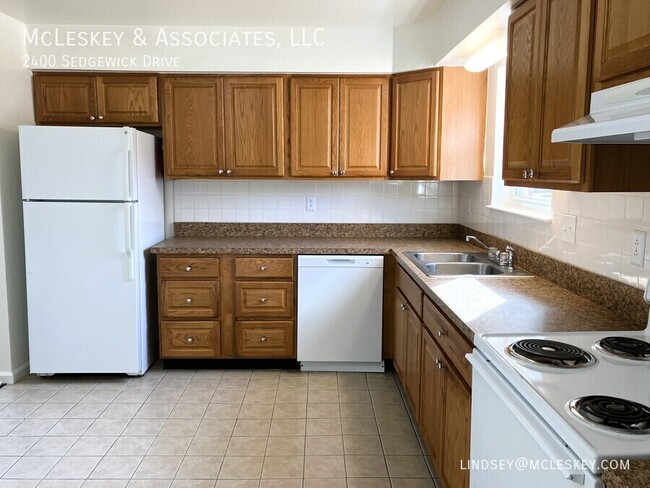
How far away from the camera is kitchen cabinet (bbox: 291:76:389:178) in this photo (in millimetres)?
3516

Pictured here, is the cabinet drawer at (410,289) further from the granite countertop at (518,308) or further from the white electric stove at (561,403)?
Result: the white electric stove at (561,403)

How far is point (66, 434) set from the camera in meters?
2.70

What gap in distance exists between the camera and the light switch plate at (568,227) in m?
2.20

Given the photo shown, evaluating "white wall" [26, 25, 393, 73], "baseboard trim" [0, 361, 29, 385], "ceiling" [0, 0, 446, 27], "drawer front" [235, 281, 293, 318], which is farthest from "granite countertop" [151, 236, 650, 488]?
"baseboard trim" [0, 361, 29, 385]

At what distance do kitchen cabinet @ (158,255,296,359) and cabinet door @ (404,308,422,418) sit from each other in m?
0.95

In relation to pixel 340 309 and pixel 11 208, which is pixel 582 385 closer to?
pixel 340 309

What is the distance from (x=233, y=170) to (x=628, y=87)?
2795 millimetres

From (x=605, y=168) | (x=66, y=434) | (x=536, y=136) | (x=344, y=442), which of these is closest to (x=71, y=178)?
(x=66, y=434)

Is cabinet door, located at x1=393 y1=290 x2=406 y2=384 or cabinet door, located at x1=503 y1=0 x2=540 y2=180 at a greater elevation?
cabinet door, located at x1=503 y1=0 x2=540 y2=180

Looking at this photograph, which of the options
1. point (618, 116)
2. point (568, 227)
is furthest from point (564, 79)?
point (568, 227)

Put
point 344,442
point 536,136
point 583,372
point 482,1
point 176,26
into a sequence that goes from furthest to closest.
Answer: point 176,26, point 344,442, point 482,1, point 536,136, point 583,372

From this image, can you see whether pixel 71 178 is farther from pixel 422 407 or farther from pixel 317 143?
pixel 422 407

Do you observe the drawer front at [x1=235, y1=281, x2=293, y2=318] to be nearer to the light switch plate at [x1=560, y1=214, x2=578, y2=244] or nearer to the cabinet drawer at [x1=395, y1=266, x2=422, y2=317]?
the cabinet drawer at [x1=395, y1=266, x2=422, y2=317]

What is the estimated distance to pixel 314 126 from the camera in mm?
3551
